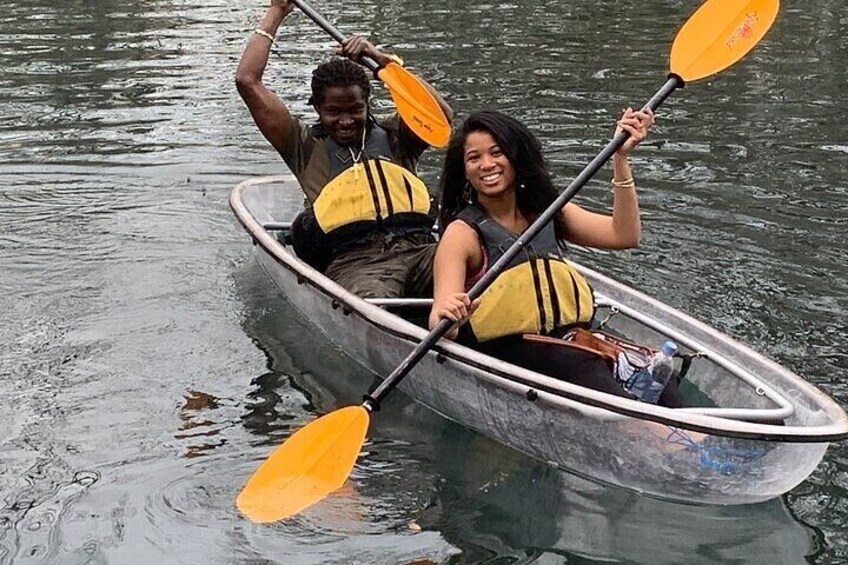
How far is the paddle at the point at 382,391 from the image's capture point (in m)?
3.91

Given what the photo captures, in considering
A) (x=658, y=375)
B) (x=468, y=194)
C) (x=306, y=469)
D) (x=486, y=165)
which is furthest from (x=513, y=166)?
(x=306, y=469)

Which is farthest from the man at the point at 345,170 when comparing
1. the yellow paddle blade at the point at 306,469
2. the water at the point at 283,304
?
the yellow paddle blade at the point at 306,469

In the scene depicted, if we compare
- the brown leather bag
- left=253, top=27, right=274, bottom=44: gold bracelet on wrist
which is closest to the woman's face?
the brown leather bag

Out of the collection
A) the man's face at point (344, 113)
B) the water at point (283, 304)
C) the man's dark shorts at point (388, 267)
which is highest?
the man's face at point (344, 113)

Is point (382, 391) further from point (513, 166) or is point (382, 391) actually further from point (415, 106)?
point (415, 106)

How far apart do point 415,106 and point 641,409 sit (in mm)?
2296

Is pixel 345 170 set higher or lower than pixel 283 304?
higher

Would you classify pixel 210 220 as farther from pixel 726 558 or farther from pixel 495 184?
pixel 726 558

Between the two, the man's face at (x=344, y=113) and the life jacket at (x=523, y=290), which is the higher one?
the man's face at (x=344, y=113)

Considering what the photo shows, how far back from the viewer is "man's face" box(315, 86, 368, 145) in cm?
557

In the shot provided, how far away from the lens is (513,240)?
4359 millimetres

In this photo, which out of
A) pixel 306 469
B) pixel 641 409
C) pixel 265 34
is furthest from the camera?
pixel 265 34

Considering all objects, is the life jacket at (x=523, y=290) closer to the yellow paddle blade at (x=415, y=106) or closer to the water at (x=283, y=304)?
the water at (x=283, y=304)

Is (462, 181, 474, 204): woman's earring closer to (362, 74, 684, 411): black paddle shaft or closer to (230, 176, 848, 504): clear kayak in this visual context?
(362, 74, 684, 411): black paddle shaft
